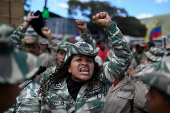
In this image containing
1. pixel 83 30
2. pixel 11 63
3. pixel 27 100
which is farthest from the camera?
pixel 83 30

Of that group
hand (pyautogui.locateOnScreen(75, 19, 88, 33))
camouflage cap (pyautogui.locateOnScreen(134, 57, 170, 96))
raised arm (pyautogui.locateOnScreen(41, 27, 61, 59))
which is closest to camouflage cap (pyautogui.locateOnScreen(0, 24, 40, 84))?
camouflage cap (pyautogui.locateOnScreen(134, 57, 170, 96))

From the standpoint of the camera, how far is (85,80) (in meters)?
2.09

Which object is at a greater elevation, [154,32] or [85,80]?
[154,32]

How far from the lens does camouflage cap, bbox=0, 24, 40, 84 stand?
0.91 m

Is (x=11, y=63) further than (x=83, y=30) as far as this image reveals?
No

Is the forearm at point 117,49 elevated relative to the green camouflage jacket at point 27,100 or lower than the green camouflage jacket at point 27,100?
elevated

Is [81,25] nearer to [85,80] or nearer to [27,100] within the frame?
[85,80]

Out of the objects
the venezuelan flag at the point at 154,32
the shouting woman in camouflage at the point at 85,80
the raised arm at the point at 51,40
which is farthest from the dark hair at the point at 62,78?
the venezuelan flag at the point at 154,32

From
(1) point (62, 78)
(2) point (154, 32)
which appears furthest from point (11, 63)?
(2) point (154, 32)

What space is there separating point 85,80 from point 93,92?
0.18 meters

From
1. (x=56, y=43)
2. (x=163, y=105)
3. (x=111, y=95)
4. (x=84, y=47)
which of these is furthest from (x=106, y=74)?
(x=56, y=43)

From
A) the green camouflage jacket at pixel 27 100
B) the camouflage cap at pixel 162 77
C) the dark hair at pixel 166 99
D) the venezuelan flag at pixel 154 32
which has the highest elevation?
the venezuelan flag at pixel 154 32

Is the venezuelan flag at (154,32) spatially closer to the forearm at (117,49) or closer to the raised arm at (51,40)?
the raised arm at (51,40)

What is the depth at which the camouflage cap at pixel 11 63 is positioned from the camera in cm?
91
